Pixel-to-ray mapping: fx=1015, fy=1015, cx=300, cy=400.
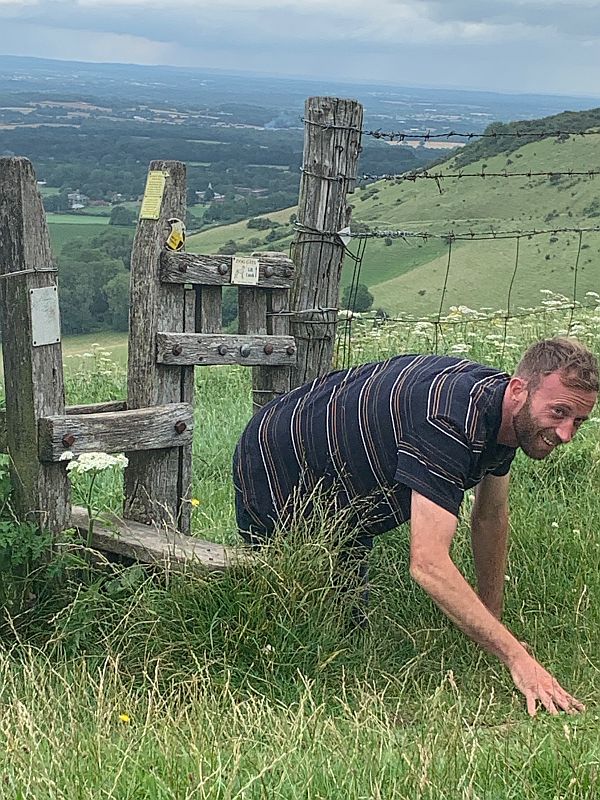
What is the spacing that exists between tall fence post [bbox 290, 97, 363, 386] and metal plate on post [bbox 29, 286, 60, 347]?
1.19m

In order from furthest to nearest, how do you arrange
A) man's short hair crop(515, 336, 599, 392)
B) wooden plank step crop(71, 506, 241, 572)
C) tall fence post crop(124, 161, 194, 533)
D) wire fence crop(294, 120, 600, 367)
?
wire fence crop(294, 120, 600, 367) → tall fence post crop(124, 161, 194, 533) → wooden plank step crop(71, 506, 241, 572) → man's short hair crop(515, 336, 599, 392)

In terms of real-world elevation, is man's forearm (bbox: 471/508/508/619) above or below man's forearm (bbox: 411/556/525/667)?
below

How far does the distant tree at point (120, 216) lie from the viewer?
1612 inches

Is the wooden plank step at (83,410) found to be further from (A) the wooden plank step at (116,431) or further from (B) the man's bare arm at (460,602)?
(B) the man's bare arm at (460,602)

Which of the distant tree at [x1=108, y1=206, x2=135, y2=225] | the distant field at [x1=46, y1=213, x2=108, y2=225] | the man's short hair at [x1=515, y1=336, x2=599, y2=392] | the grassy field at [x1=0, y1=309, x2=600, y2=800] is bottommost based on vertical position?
the distant field at [x1=46, y1=213, x2=108, y2=225]

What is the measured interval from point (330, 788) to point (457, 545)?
2.41 metres

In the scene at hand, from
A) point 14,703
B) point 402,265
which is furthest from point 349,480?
point 402,265

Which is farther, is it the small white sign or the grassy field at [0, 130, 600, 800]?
the small white sign

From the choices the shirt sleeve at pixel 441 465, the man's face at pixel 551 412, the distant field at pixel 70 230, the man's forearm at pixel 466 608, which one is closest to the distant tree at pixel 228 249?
the shirt sleeve at pixel 441 465

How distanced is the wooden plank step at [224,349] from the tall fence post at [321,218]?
13 centimetres

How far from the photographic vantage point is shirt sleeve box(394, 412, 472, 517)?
3.46m

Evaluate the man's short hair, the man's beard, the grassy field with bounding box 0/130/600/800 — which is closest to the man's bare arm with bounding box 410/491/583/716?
the grassy field with bounding box 0/130/600/800

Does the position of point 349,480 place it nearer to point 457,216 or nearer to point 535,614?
point 535,614

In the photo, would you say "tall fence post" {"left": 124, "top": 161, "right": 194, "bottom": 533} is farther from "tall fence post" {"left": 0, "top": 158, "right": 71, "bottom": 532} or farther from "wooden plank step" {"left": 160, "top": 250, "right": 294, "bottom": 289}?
"tall fence post" {"left": 0, "top": 158, "right": 71, "bottom": 532}
